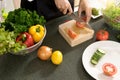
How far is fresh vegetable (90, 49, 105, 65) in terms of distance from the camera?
98 cm

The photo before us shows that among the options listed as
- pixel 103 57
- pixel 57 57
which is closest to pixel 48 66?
pixel 57 57

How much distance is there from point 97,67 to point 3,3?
141cm

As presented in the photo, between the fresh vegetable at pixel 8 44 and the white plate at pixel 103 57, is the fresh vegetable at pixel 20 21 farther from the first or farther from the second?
the white plate at pixel 103 57

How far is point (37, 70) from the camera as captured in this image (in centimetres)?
96

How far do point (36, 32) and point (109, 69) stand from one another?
0.40 metres

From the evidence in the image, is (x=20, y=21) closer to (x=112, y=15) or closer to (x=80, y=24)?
(x=80, y=24)

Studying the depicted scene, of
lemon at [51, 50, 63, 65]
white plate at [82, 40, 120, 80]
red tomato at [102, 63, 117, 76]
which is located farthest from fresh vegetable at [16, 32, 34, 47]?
red tomato at [102, 63, 117, 76]

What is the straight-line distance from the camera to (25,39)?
94 centimetres

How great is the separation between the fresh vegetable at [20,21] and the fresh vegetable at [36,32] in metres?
0.03

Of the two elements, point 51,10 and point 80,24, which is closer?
point 80,24

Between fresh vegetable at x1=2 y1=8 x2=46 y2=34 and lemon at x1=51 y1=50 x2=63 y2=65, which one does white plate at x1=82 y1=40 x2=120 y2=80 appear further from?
fresh vegetable at x1=2 y1=8 x2=46 y2=34

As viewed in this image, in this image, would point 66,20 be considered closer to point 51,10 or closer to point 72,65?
point 51,10

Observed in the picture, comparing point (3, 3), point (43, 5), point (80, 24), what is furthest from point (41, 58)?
point (3, 3)

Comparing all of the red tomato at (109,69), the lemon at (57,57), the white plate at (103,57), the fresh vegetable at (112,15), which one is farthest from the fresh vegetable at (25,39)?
the fresh vegetable at (112,15)
